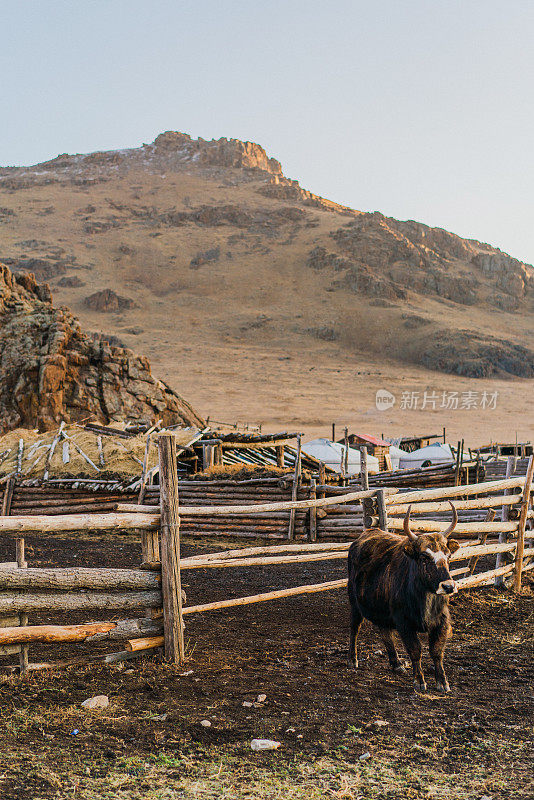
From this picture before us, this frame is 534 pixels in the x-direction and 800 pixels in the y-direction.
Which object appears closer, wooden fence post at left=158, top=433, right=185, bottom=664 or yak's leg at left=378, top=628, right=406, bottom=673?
yak's leg at left=378, top=628, right=406, bottom=673

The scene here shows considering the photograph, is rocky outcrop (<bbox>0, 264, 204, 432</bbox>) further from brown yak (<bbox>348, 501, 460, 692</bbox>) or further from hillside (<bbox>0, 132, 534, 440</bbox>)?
brown yak (<bbox>348, 501, 460, 692</bbox>)

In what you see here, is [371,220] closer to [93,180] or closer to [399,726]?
[93,180]

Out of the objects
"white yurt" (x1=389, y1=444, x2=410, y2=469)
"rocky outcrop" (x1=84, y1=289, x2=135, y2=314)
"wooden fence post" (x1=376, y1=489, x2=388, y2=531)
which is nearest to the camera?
"wooden fence post" (x1=376, y1=489, x2=388, y2=531)

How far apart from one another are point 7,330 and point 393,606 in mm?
29908

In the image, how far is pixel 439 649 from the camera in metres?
4.66

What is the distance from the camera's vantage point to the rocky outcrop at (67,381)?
26.9 m

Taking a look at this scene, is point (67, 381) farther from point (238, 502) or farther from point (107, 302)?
point (107, 302)

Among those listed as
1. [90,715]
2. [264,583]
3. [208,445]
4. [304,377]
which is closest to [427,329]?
[304,377]

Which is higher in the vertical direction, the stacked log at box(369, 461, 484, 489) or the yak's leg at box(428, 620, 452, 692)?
the yak's leg at box(428, 620, 452, 692)

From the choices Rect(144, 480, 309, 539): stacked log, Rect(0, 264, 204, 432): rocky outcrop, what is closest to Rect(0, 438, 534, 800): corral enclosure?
Rect(144, 480, 309, 539): stacked log

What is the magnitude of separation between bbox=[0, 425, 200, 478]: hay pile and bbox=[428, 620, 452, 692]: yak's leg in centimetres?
1186

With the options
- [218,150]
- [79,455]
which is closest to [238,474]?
[79,455]

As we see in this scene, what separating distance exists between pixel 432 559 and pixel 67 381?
25679 mm

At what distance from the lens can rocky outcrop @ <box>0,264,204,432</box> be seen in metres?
26.9
